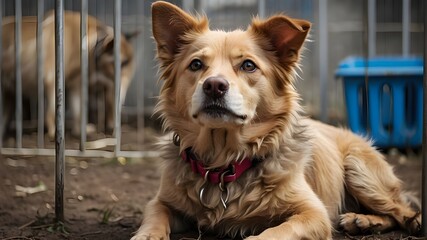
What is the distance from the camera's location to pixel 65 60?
6.99m

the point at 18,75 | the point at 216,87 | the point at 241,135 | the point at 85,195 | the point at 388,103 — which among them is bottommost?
the point at 85,195

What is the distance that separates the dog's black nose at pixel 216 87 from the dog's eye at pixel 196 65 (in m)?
0.29

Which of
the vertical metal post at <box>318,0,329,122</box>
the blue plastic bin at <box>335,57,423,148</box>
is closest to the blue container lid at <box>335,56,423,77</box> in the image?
the blue plastic bin at <box>335,57,423,148</box>

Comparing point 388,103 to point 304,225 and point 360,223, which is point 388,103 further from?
point 304,225

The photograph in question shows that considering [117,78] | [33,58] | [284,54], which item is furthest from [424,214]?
[33,58]

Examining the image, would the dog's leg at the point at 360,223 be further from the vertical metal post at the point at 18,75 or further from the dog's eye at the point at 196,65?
the vertical metal post at the point at 18,75

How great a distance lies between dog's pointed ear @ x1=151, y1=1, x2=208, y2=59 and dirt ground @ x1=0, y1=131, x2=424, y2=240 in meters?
0.94

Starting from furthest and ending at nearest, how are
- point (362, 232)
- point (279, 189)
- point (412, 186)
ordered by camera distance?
point (412, 186)
point (362, 232)
point (279, 189)

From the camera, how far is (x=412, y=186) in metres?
5.00

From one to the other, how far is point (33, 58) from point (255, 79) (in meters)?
4.33

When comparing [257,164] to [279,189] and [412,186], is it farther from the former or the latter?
[412,186]

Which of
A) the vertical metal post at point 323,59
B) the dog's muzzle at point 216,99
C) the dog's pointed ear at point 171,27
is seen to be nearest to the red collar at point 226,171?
the dog's muzzle at point 216,99

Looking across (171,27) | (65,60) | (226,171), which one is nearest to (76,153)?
(65,60)

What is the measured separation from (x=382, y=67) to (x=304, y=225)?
14.5ft
